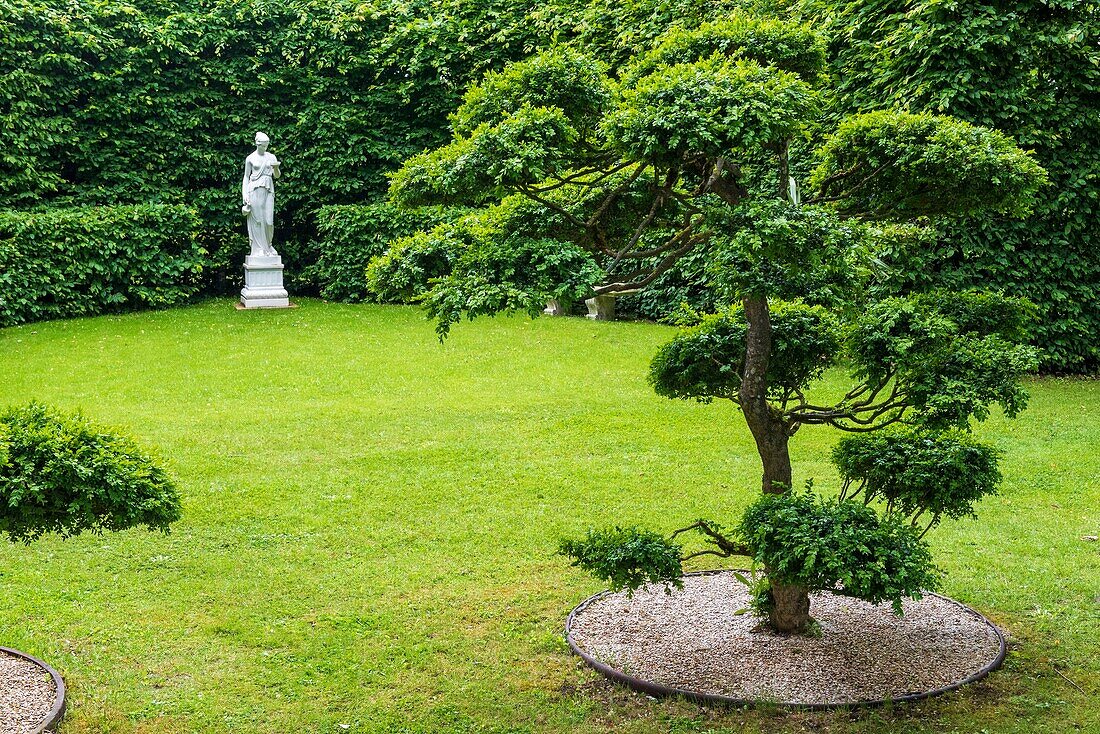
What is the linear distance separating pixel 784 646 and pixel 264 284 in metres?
11.5

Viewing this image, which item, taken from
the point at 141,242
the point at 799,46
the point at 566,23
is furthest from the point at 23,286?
the point at 799,46

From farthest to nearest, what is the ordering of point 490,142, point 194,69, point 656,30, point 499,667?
1. point 194,69
2. point 656,30
3. point 499,667
4. point 490,142

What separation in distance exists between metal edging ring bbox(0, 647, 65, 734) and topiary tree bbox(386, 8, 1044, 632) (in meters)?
2.17

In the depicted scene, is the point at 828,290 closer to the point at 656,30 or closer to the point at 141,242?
the point at 656,30

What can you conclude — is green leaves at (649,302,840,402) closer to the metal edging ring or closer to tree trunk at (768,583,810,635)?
tree trunk at (768,583,810,635)

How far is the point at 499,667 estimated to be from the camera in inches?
183

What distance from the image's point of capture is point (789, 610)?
4.73m

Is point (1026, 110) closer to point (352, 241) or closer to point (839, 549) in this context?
point (839, 549)

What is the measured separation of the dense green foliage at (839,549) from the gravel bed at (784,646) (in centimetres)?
63

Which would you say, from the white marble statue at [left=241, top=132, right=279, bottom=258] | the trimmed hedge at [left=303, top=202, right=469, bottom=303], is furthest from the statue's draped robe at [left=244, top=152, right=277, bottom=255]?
the trimmed hedge at [left=303, top=202, right=469, bottom=303]

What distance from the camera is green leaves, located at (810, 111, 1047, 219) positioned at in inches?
162

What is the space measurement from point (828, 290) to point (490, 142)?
5.09 feet

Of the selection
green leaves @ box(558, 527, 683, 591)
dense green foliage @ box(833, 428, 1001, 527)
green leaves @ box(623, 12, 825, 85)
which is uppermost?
green leaves @ box(623, 12, 825, 85)

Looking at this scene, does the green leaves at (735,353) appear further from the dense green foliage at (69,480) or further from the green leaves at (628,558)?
the dense green foliage at (69,480)
